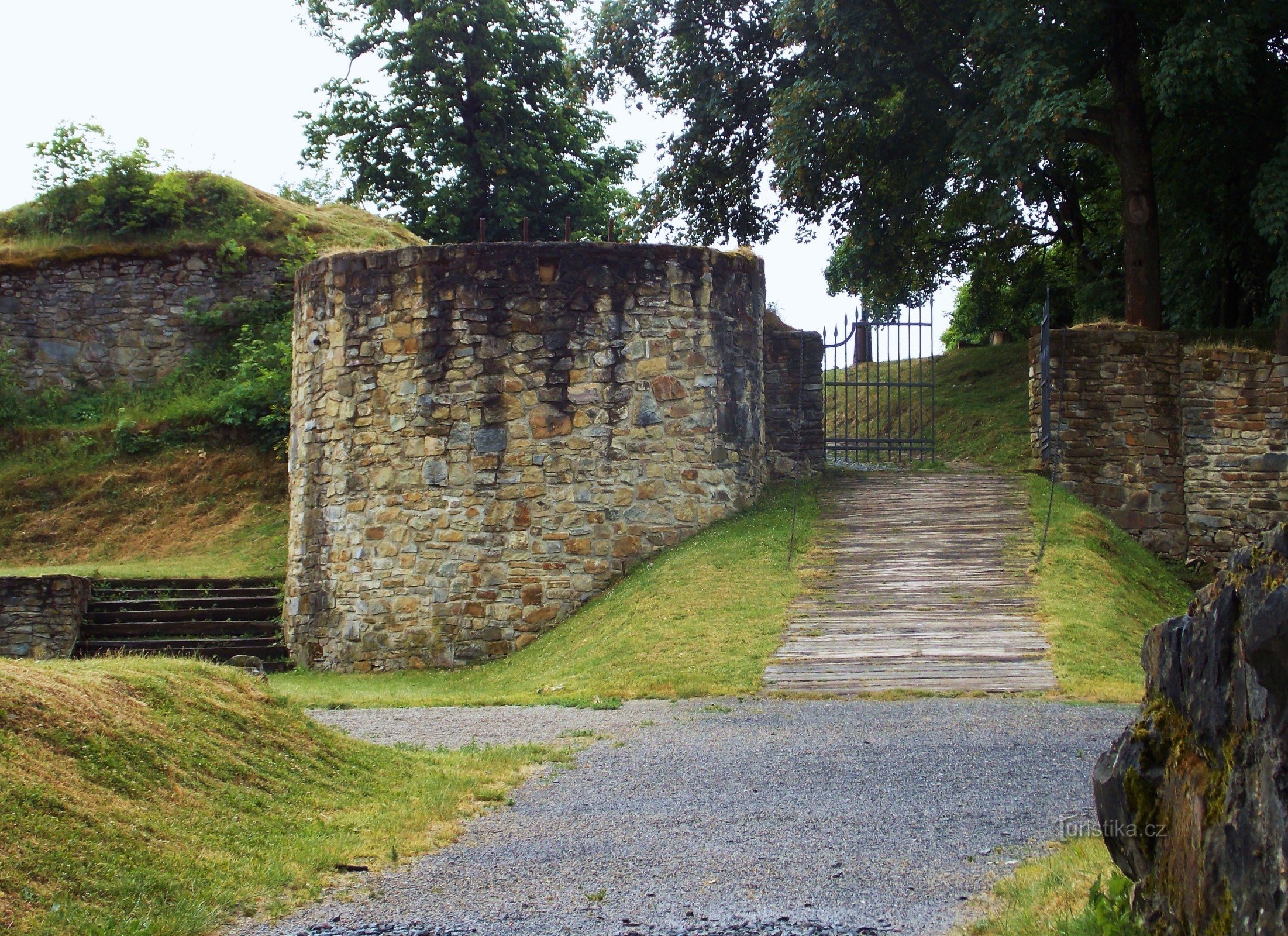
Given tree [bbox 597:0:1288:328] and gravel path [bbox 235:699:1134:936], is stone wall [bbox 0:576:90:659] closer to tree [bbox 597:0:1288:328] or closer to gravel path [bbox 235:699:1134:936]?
gravel path [bbox 235:699:1134:936]

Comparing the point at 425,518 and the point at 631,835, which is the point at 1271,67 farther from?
the point at 631,835

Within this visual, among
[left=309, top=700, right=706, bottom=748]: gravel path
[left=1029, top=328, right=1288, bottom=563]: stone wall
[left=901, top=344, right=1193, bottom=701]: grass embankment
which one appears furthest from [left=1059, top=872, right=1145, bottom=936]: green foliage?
[left=1029, top=328, right=1288, bottom=563]: stone wall

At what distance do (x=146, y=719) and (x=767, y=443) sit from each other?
12135mm

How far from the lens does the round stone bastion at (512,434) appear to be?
48.4 feet

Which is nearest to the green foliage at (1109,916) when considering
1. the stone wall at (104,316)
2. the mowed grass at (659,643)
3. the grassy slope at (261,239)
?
the mowed grass at (659,643)

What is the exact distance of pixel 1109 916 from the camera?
3.81 m

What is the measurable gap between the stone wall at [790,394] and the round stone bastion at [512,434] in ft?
6.65

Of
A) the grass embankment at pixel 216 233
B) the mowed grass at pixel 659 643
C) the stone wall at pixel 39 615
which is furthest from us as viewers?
the grass embankment at pixel 216 233

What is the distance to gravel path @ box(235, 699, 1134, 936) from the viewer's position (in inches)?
178

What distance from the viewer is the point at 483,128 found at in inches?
1166

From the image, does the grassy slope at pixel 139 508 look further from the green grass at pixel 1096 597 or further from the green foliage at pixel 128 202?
the green grass at pixel 1096 597

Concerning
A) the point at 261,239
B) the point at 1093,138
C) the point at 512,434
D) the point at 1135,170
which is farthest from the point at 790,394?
the point at 261,239

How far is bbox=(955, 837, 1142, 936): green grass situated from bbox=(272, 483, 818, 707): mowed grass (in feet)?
17.2

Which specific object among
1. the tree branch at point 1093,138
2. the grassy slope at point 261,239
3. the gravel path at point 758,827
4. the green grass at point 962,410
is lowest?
the gravel path at point 758,827
